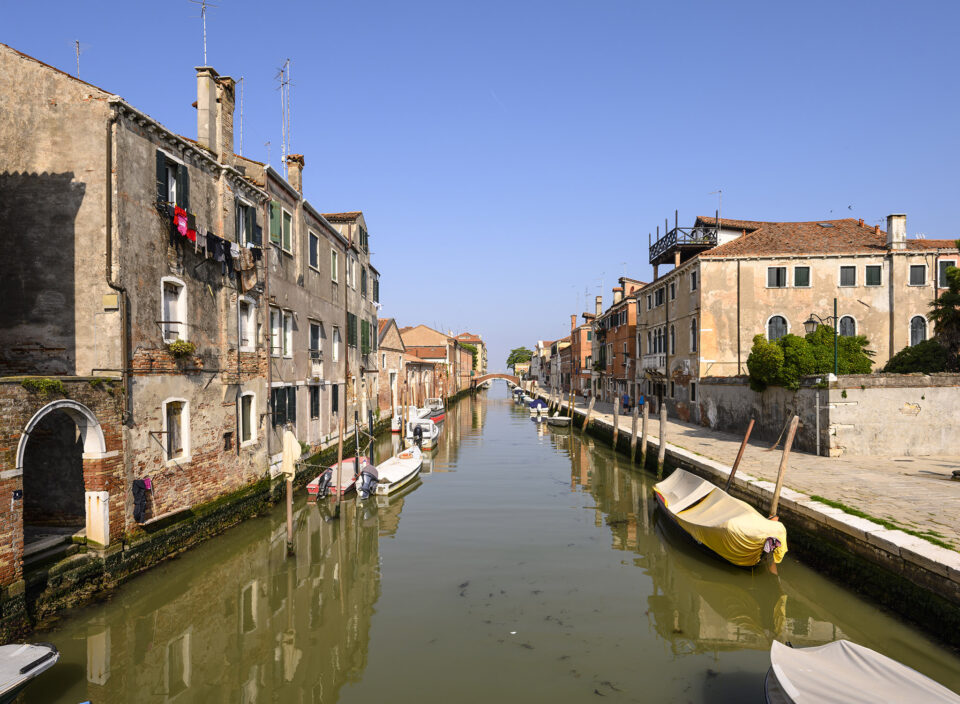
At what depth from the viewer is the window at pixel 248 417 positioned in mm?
14086

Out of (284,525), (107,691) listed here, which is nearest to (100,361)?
(107,691)

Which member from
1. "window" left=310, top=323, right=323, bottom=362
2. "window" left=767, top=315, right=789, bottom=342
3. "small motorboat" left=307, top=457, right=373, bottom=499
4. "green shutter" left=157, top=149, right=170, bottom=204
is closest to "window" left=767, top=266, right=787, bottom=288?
"window" left=767, top=315, right=789, bottom=342

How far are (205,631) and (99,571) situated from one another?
6.98 feet

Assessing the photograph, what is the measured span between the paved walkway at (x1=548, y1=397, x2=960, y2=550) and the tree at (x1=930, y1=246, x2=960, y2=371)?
622cm

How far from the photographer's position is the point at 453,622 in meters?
8.64

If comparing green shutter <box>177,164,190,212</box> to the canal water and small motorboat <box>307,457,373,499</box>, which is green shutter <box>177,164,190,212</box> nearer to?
the canal water

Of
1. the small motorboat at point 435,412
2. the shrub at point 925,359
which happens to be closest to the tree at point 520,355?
the small motorboat at point 435,412

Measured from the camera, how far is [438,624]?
28.1 ft

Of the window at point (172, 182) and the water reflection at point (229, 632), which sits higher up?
the window at point (172, 182)

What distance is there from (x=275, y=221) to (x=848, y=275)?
23.7m

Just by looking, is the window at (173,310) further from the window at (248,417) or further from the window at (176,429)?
the window at (248,417)

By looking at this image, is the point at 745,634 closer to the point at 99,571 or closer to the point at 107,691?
the point at 107,691

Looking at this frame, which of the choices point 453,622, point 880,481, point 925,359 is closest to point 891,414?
point 880,481

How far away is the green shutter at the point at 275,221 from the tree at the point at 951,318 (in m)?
21.8
